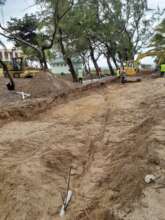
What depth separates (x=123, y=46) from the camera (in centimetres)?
2606

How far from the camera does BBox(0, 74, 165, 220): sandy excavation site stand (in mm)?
3521

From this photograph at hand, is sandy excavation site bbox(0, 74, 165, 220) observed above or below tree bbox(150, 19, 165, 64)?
below

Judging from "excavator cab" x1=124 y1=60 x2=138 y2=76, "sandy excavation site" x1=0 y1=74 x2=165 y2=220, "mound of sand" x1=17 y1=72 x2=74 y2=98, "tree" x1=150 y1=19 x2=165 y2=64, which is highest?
"tree" x1=150 y1=19 x2=165 y2=64

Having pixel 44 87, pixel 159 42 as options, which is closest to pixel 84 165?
pixel 44 87

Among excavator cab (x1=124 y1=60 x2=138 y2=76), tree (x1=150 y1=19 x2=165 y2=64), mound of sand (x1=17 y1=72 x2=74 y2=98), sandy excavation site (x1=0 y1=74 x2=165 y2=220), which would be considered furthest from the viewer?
tree (x1=150 y1=19 x2=165 y2=64)

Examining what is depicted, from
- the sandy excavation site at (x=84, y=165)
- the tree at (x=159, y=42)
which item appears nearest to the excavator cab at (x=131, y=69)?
the tree at (x=159, y=42)

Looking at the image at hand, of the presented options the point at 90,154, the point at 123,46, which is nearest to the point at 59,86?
the point at 90,154

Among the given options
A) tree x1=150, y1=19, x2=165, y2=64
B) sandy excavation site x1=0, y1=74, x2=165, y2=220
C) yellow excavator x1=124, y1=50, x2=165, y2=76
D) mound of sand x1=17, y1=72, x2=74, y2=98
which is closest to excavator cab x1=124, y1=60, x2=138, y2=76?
yellow excavator x1=124, y1=50, x2=165, y2=76

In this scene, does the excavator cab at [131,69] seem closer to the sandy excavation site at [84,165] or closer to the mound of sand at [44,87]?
the mound of sand at [44,87]

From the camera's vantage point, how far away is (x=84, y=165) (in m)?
5.02

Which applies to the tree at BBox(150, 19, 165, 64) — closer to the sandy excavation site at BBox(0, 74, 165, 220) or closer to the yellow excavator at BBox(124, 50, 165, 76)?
the yellow excavator at BBox(124, 50, 165, 76)

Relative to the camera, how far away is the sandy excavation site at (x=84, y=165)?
3.52 metres

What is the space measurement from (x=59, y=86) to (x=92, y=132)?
7.69 m

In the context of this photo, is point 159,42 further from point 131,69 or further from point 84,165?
point 84,165
